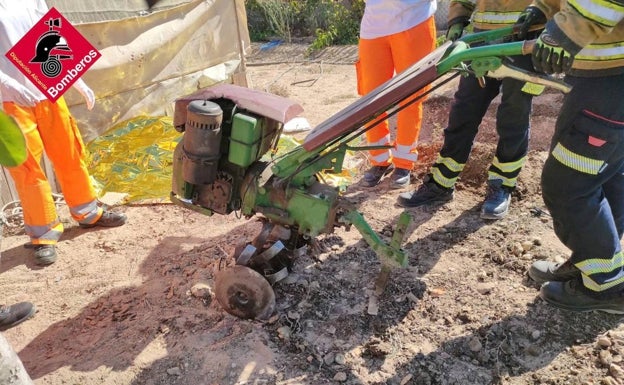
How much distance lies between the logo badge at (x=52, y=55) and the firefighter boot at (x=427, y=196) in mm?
2637

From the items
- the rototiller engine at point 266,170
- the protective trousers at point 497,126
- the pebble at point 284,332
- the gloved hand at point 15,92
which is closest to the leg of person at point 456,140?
the protective trousers at point 497,126

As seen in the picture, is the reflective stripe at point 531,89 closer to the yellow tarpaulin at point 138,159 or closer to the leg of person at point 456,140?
the leg of person at point 456,140

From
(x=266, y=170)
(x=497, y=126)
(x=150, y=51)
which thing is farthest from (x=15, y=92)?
(x=497, y=126)

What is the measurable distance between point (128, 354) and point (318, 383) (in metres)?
1.02

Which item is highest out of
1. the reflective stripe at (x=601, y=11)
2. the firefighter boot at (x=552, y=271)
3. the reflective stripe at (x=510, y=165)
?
the reflective stripe at (x=601, y=11)

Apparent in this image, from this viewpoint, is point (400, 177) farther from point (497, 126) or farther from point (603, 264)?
point (603, 264)

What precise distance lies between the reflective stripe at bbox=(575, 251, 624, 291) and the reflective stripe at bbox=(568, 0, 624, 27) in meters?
1.17

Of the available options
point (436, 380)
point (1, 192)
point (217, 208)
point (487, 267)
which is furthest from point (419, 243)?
point (1, 192)

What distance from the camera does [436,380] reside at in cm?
253

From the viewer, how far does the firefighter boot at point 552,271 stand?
2.99 m

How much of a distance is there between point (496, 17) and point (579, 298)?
1839 millimetres

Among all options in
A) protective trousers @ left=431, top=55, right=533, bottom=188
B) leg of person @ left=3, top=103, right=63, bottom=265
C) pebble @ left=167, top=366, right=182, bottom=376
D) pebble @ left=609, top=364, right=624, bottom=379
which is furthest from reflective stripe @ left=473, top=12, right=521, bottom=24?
leg of person @ left=3, top=103, right=63, bottom=265

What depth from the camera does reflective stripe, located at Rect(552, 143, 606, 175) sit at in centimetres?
252

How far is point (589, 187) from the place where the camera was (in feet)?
8.43
